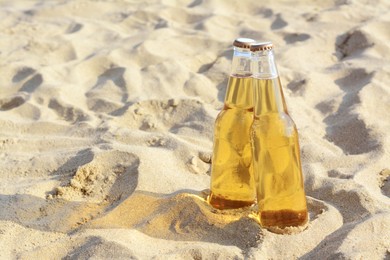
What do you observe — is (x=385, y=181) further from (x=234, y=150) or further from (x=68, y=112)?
(x=68, y=112)

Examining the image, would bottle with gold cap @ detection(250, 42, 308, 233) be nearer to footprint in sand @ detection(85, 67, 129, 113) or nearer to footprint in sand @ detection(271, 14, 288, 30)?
footprint in sand @ detection(85, 67, 129, 113)

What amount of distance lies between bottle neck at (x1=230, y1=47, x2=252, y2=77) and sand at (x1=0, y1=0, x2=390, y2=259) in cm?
40

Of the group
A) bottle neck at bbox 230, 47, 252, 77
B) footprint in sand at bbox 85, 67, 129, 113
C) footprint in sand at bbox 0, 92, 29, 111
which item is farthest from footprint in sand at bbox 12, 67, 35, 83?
bottle neck at bbox 230, 47, 252, 77

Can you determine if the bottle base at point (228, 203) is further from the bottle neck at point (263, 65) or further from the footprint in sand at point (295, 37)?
the footprint in sand at point (295, 37)

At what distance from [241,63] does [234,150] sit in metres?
0.25

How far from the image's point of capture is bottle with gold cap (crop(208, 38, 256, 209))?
1.71 meters

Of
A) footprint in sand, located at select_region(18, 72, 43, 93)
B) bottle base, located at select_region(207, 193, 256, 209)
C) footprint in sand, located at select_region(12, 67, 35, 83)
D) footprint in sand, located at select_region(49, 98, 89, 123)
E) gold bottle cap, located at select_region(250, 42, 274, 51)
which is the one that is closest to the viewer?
gold bottle cap, located at select_region(250, 42, 274, 51)

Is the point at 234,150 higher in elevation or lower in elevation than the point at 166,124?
higher

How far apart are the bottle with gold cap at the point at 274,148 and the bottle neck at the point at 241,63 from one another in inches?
2.2

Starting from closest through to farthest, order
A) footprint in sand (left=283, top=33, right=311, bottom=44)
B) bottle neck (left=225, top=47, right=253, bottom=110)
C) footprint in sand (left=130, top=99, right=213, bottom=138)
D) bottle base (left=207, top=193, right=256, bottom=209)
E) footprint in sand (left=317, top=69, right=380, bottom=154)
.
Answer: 1. bottle neck (left=225, top=47, right=253, bottom=110)
2. bottle base (left=207, top=193, right=256, bottom=209)
3. footprint in sand (left=317, top=69, right=380, bottom=154)
4. footprint in sand (left=130, top=99, right=213, bottom=138)
5. footprint in sand (left=283, top=33, right=311, bottom=44)

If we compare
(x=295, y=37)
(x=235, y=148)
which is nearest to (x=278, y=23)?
(x=295, y=37)

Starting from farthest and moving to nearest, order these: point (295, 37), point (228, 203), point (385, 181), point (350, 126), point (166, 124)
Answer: point (295, 37) < point (166, 124) < point (350, 126) < point (385, 181) < point (228, 203)

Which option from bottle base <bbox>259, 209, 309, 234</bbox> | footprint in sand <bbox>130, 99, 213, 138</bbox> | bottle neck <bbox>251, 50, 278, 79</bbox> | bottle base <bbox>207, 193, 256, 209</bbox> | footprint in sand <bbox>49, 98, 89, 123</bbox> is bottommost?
footprint in sand <bbox>49, 98, 89, 123</bbox>

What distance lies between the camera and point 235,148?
5.67 ft
